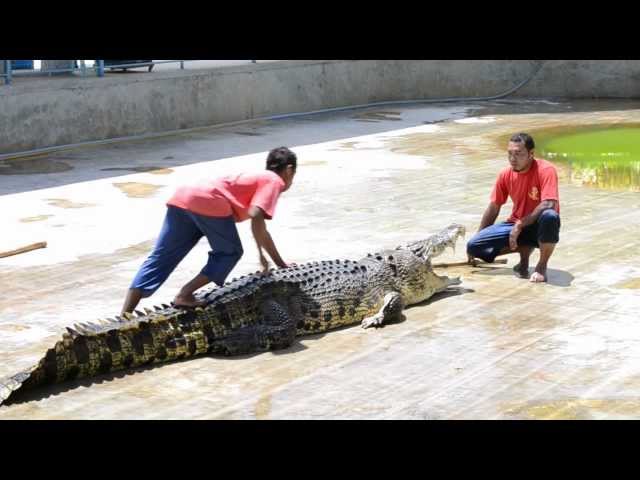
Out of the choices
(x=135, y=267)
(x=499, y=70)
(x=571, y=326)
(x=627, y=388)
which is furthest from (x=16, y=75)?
(x=627, y=388)

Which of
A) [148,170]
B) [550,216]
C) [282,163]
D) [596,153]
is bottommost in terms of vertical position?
[596,153]

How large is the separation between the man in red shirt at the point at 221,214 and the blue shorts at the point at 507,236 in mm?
2008

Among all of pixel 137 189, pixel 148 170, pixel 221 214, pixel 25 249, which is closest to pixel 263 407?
pixel 221 214

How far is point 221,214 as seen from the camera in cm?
592

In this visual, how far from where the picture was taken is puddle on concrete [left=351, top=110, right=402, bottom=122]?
1611 cm

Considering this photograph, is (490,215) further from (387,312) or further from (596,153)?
(596,153)

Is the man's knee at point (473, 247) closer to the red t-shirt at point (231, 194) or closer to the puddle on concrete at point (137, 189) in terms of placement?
the red t-shirt at point (231, 194)

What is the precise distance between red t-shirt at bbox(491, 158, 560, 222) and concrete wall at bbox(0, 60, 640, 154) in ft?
Answer: 24.3

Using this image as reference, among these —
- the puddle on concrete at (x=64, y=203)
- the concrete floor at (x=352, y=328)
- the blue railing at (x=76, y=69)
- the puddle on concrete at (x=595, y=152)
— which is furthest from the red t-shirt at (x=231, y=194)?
the blue railing at (x=76, y=69)

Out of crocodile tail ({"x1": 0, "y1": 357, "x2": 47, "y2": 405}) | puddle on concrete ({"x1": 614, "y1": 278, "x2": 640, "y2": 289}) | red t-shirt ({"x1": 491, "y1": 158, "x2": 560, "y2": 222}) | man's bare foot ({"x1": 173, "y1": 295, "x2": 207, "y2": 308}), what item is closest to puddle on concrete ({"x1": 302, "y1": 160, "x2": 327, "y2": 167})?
red t-shirt ({"x1": 491, "y1": 158, "x2": 560, "y2": 222})

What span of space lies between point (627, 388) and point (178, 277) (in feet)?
11.2

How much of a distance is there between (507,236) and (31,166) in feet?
21.9

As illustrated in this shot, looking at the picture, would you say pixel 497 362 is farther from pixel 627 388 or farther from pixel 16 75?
pixel 16 75

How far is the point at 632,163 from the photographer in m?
12.2
